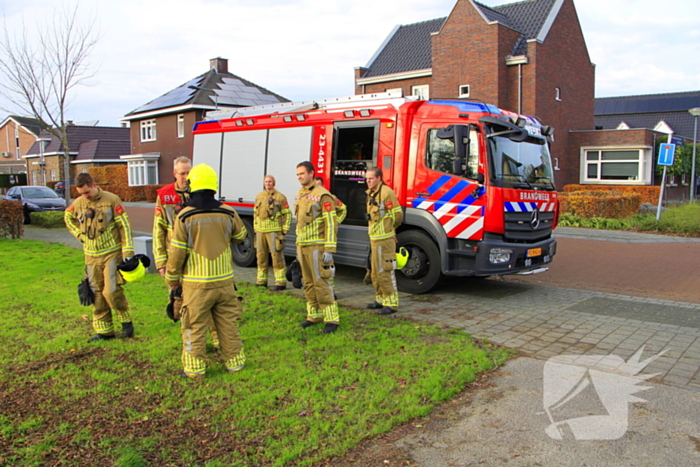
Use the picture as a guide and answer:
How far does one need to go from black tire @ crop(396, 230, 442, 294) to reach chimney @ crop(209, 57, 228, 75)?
3530cm

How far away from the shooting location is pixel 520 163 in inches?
315

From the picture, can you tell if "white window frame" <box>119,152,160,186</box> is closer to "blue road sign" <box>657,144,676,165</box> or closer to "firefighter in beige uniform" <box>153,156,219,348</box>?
"blue road sign" <box>657,144,676,165</box>

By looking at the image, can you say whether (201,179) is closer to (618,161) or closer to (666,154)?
(666,154)

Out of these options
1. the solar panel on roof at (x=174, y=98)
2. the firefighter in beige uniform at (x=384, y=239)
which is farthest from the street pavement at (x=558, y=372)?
the solar panel on roof at (x=174, y=98)

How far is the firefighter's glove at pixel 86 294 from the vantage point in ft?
18.4

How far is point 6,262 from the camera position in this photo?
10.7 meters

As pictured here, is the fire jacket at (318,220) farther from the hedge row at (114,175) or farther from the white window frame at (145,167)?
the hedge row at (114,175)

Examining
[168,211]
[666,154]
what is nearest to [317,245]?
[168,211]

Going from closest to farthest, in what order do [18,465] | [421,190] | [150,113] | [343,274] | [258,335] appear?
1. [18,465]
2. [258,335]
3. [421,190]
4. [343,274]
5. [150,113]

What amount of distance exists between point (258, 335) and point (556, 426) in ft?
10.5

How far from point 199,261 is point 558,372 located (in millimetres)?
3279

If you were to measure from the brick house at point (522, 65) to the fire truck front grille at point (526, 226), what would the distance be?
1724cm

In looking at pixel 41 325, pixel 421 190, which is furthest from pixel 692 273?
pixel 41 325

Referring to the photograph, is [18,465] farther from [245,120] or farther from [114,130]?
[114,130]
